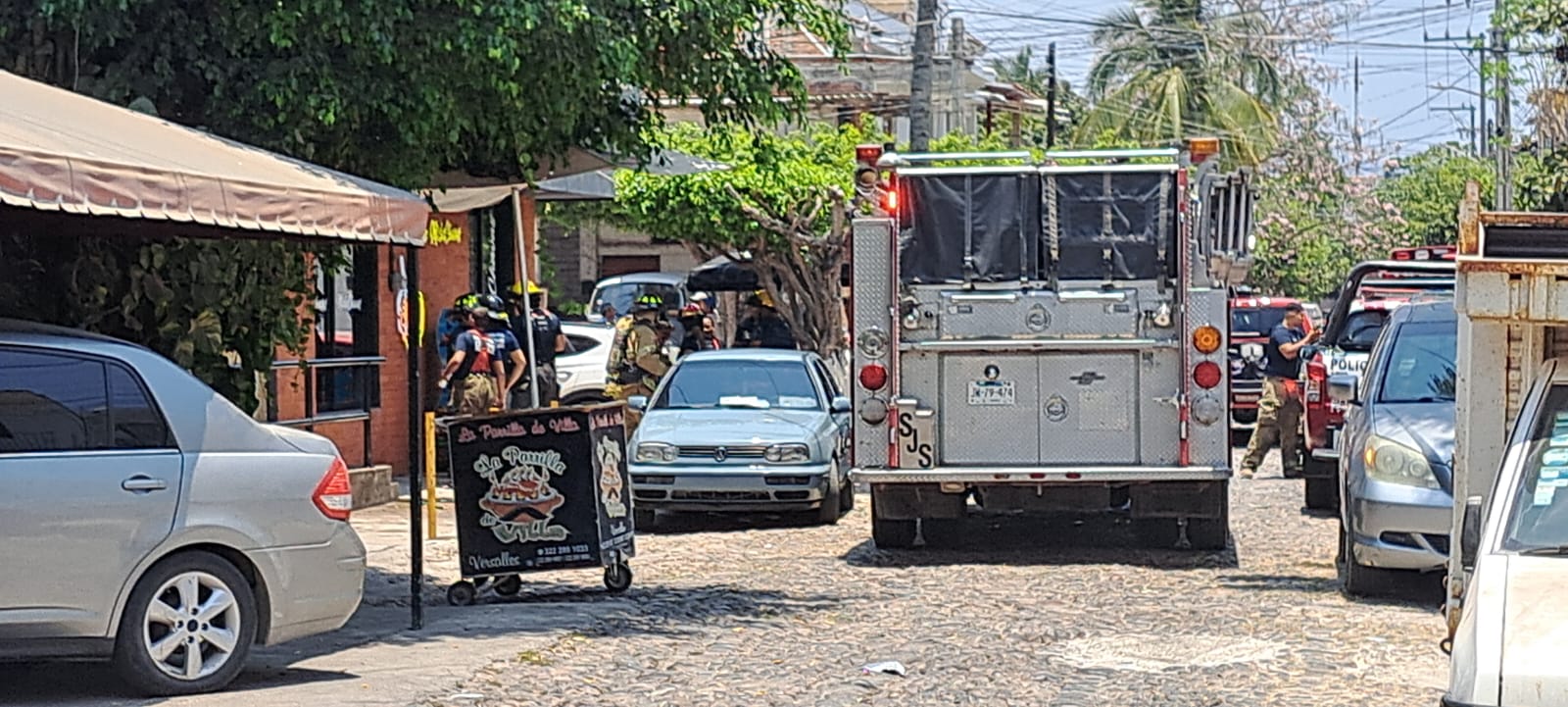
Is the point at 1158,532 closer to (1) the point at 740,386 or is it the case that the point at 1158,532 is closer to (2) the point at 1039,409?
(2) the point at 1039,409

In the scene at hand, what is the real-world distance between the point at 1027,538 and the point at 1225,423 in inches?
90.3

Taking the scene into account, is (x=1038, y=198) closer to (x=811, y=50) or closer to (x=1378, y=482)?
(x=1378, y=482)

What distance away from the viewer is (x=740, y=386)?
687 inches

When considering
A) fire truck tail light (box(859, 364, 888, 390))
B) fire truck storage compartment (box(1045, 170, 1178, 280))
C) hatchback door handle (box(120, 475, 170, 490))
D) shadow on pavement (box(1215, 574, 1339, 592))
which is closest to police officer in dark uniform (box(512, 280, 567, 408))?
fire truck tail light (box(859, 364, 888, 390))

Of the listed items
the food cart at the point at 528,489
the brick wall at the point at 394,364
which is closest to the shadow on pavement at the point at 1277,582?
the food cart at the point at 528,489

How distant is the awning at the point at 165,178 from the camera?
793cm

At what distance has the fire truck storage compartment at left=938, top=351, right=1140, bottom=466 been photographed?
13625mm

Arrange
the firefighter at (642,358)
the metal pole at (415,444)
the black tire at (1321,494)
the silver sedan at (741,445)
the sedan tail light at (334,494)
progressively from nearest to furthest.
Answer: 1. the sedan tail light at (334,494)
2. the metal pole at (415,444)
3. the silver sedan at (741,445)
4. the black tire at (1321,494)
5. the firefighter at (642,358)

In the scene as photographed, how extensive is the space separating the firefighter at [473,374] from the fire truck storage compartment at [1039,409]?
19.6 feet

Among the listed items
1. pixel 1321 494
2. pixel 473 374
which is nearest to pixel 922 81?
pixel 473 374

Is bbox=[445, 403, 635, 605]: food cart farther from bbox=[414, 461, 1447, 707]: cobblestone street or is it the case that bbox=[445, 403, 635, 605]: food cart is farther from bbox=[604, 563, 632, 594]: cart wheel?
bbox=[414, 461, 1447, 707]: cobblestone street

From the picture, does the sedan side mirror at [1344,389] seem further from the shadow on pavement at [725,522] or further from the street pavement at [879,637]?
the shadow on pavement at [725,522]

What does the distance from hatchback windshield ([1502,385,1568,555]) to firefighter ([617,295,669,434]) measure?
15.2 meters

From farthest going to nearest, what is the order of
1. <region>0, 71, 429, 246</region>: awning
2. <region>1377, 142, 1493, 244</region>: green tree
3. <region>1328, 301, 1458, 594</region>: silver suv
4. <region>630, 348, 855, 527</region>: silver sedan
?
<region>1377, 142, 1493, 244</region>: green tree
<region>630, 348, 855, 527</region>: silver sedan
<region>1328, 301, 1458, 594</region>: silver suv
<region>0, 71, 429, 246</region>: awning
